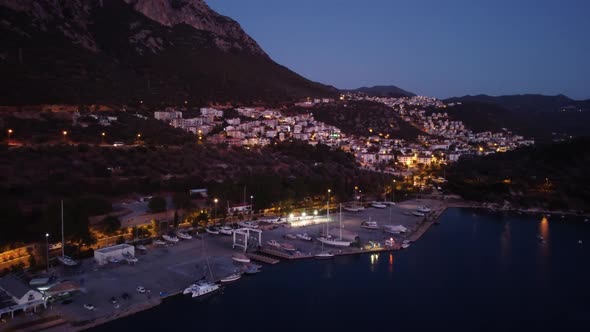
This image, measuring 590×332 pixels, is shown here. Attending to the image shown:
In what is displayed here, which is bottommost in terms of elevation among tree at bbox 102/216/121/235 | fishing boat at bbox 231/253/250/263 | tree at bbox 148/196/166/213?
fishing boat at bbox 231/253/250/263

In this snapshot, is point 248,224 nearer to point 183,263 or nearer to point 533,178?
point 183,263

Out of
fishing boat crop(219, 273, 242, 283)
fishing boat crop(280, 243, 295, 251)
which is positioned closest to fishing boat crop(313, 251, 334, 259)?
fishing boat crop(280, 243, 295, 251)

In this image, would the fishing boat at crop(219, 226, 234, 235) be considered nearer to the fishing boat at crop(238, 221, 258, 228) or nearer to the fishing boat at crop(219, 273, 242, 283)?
the fishing boat at crop(238, 221, 258, 228)

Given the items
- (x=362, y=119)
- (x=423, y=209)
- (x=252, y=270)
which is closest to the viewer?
(x=252, y=270)

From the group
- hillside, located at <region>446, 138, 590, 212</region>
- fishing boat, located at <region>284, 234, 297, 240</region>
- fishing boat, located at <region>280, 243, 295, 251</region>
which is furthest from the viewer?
hillside, located at <region>446, 138, 590, 212</region>

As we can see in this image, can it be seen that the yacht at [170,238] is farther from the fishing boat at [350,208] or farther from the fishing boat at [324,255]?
the fishing boat at [350,208]

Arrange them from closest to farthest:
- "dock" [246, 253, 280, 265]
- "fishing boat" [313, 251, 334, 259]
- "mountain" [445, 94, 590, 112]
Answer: "dock" [246, 253, 280, 265], "fishing boat" [313, 251, 334, 259], "mountain" [445, 94, 590, 112]

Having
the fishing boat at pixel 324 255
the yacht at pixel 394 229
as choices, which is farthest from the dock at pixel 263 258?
the yacht at pixel 394 229

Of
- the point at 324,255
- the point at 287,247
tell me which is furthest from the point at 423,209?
the point at 287,247
